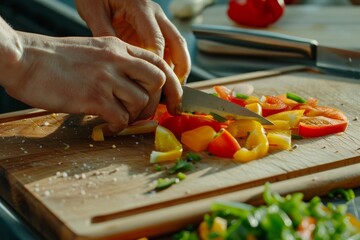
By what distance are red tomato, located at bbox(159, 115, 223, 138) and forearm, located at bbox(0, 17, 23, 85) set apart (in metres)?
0.44

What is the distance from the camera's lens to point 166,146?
5.94ft

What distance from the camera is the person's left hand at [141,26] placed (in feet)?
6.86

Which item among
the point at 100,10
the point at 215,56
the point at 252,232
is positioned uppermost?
the point at 100,10

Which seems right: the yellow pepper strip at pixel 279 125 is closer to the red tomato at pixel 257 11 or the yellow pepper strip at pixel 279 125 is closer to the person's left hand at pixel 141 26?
the person's left hand at pixel 141 26

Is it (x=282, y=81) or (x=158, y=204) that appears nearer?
(x=158, y=204)

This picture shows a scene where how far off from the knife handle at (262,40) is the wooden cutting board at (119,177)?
54 centimetres

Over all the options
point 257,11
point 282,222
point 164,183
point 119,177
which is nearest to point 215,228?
point 282,222

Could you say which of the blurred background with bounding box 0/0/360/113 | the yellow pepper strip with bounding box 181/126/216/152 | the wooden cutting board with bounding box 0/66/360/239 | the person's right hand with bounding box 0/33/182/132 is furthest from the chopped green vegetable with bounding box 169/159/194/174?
the blurred background with bounding box 0/0/360/113

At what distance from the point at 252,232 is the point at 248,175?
0.39 metres

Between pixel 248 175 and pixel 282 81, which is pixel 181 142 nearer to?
pixel 248 175

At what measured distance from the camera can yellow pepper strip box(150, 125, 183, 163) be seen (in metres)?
1.74

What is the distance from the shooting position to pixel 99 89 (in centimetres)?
177

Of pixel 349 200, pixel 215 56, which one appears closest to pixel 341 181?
pixel 349 200

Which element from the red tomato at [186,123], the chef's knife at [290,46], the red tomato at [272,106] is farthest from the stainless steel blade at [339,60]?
the red tomato at [186,123]
